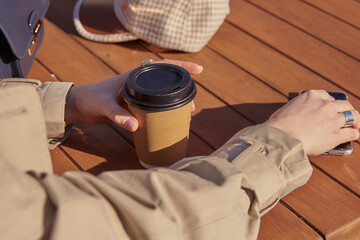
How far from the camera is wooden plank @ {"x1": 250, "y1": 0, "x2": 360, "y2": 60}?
5.68ft

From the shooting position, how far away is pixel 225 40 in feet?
5.75

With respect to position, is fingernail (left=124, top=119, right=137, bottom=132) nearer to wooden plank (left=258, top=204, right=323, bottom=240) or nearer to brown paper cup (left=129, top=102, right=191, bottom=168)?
brown paper cup (left=129, top=102, right=191, bottom=168)

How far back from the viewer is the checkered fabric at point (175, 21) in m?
1.63

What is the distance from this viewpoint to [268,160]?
3.48 feet

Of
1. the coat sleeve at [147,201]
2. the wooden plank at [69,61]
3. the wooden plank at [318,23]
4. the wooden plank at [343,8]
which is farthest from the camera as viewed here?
the wooden plank at [343,8]

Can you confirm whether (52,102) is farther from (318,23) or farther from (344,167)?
(318,23)

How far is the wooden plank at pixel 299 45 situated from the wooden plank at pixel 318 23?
0.04 metres

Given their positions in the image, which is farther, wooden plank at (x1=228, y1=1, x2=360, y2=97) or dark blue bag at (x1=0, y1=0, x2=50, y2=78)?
wooden plank at (x1=228, y1=1, x2=360, y2=97)

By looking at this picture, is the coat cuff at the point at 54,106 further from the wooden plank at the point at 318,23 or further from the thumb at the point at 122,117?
the wooden plank at the point at 318,23

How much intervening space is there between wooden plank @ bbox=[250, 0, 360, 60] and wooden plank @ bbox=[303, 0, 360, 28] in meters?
0.03

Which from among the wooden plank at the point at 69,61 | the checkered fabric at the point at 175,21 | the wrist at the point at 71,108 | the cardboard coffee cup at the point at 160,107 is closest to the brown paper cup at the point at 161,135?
the cardboard coffee cup at the point at 160,107

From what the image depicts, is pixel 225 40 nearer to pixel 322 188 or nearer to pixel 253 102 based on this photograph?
pixel 253 102

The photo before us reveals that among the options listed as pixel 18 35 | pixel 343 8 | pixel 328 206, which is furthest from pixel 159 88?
pixel 343 8

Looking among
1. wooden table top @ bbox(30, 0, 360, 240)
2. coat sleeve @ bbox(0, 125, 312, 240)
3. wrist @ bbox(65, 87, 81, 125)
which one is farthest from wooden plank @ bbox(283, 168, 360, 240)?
wrist @ bbox(65, 87, 81, 125)
